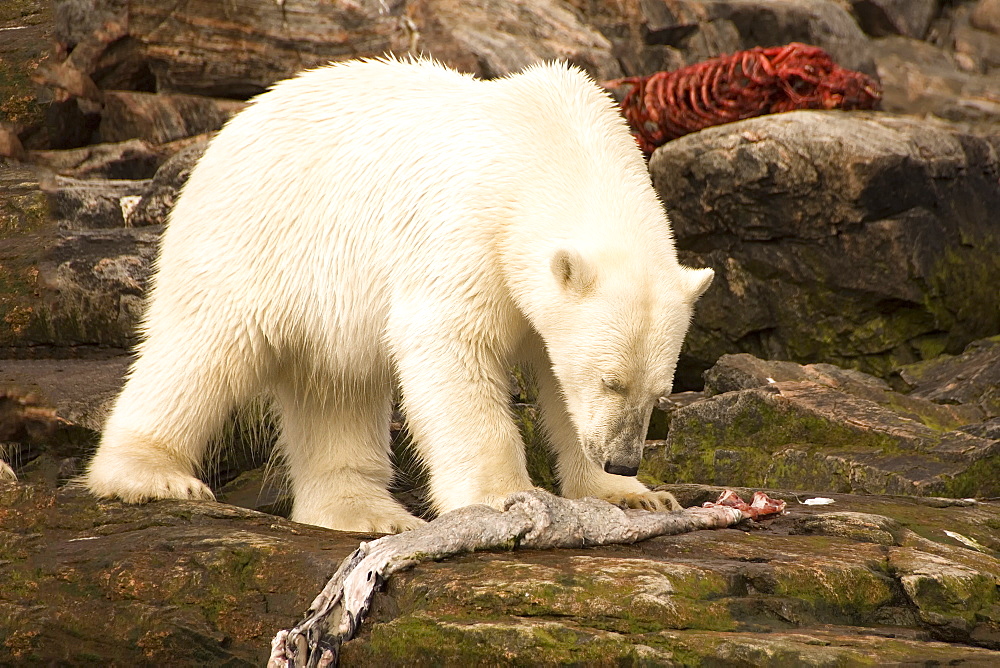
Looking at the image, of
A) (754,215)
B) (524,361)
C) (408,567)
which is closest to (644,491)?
(524,361)

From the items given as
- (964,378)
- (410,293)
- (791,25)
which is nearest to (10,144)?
(410,293)

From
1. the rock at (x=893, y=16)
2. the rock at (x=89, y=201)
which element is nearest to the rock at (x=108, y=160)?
the rock at (x=89, y=201)

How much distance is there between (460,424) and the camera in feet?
15.0

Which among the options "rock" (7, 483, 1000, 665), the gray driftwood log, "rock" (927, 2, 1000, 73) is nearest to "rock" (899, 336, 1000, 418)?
"rock" (7, 483, 1000, 665)

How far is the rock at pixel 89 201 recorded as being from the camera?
7992mm

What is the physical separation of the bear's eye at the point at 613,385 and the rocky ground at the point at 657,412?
24.5 inches

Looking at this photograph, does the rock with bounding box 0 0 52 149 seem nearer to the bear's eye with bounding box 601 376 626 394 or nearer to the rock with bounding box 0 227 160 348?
the rock with bounding box 0 227 160 348

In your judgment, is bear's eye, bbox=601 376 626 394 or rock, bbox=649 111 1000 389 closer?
bear's eye, bbox=601 376 626 394

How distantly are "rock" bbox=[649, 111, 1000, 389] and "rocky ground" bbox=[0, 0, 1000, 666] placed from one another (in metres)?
0.02

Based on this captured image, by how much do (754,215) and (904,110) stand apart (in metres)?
8.22

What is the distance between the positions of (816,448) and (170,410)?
3618 mm

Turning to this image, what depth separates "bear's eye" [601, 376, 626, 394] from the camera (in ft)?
14.5

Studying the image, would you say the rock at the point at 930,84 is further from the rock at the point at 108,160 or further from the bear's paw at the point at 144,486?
the bear's paw at the point at 144,486

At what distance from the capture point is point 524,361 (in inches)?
208
